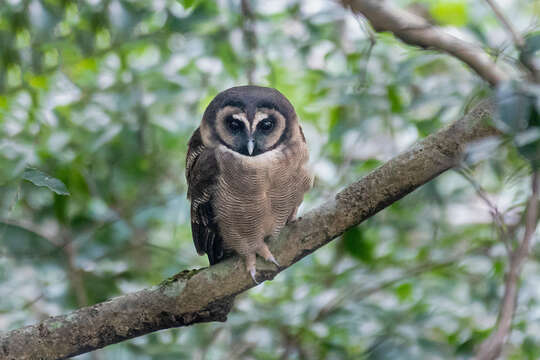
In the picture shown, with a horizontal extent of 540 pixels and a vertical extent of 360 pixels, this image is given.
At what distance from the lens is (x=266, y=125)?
2473 mm

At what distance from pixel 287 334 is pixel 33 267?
1301mm

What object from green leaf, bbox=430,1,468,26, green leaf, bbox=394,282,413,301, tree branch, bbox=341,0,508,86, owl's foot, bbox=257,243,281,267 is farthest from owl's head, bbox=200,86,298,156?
green leaf, bbox=430,1,468,26

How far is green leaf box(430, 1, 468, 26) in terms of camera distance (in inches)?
161

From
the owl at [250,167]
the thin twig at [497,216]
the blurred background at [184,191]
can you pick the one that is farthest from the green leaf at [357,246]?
the thin twig at [497,216]

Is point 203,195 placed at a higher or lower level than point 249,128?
lower

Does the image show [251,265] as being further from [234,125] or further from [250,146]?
[234,125]

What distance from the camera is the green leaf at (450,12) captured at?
4082 mm

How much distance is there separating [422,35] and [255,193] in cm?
86

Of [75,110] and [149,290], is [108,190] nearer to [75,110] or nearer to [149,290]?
[75,110]

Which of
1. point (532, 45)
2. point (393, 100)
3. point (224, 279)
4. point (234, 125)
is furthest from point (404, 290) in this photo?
point (532, 45)

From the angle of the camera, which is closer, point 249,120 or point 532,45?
point 532,45

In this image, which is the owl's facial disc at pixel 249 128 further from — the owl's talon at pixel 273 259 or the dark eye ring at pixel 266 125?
the owl's talon at pixel 273 259

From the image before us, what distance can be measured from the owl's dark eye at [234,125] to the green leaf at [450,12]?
218 cm

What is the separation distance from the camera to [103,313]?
7.06 feet
